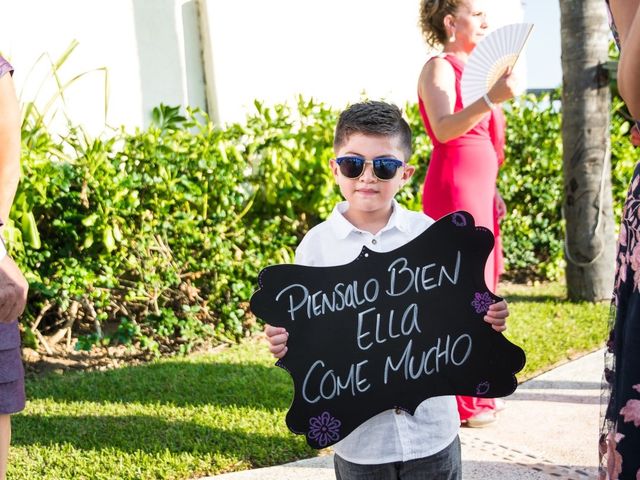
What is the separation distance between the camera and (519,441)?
386cm

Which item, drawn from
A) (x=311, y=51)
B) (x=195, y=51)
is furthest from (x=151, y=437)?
(x=311, y=51)

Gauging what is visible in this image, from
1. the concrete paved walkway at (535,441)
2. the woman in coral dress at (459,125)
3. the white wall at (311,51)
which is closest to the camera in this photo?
the concrete paved walkway at (535,441)

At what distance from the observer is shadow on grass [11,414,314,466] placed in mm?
3680

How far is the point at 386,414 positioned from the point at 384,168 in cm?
70

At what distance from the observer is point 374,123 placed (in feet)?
7.62

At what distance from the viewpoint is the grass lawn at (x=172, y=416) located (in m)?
3.56

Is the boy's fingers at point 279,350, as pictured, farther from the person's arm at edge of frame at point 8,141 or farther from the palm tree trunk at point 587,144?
the palm tree trunk at point 587,144

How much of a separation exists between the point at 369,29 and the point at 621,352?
6.76m

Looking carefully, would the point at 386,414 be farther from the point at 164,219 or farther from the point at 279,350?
the point at 164,219

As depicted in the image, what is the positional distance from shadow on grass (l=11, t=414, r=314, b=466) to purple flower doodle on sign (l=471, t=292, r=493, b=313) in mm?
1677

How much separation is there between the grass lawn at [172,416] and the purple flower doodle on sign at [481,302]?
168 cm

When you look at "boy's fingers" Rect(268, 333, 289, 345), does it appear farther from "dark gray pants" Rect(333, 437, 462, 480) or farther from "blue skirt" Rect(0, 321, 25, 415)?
"blue skirt" Rect(0, 321, 25, 415)

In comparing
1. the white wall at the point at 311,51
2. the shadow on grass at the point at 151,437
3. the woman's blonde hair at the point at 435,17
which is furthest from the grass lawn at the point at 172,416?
the white wall at the point at 311,51

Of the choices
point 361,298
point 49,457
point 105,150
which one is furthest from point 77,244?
point 361,298
